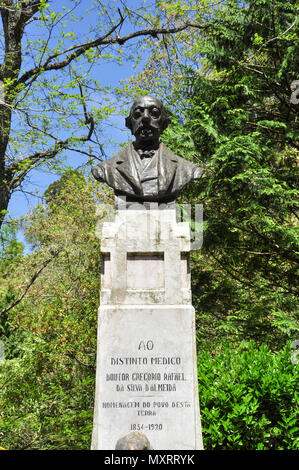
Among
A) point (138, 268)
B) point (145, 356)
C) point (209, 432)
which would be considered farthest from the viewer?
point (209, 432)

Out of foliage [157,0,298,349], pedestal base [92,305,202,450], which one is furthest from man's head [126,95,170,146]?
foliage [157,0,298,349]

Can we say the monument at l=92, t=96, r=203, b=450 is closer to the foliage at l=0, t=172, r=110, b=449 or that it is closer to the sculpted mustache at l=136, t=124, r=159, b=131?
the sculpted mustache at l=136, t=124, r=159, b=131

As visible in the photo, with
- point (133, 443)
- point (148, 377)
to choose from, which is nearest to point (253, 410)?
point (148, 377)

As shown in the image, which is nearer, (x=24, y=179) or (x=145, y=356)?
(x=145, y=356)

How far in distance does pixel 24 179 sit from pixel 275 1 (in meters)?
6.78

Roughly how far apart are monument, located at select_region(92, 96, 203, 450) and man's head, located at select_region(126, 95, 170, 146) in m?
0.09

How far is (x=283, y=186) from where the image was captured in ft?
Answer: 28.7

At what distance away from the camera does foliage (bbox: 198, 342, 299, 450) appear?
5125 millimetres

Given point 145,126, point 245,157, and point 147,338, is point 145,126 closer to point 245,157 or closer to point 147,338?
point 147,338

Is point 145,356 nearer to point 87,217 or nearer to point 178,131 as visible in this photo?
point 178,131

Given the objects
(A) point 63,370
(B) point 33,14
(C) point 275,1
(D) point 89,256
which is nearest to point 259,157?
(C) point 275,1

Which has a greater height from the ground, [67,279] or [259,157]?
[259,157]

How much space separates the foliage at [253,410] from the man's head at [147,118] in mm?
3206

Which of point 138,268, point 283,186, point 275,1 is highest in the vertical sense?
point 275,1
